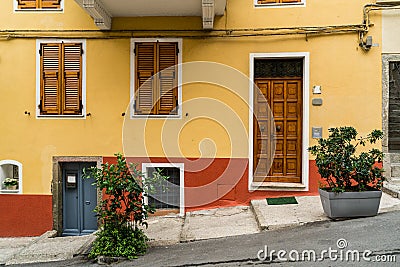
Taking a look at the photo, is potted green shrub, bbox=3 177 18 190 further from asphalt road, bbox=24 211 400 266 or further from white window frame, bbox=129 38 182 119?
asphalt road, bbox=24 211 400 266

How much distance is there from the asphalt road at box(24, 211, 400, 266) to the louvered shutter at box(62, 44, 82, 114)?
3420mm

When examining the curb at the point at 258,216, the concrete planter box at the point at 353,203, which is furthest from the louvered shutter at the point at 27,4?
the concrete planter box at the point at 353,203

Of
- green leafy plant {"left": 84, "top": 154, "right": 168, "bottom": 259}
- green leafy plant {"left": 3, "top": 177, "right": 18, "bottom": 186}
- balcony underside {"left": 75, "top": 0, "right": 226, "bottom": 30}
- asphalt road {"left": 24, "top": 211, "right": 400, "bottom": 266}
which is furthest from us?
green leafy plant {"left": 3, "top": 177, "right": 18, "bottom": 186}

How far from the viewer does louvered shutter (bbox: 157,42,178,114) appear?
26.1 ft

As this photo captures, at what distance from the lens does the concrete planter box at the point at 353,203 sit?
5.84 meters

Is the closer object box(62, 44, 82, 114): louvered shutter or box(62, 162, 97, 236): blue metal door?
box(62, 44, 82, 114): louvered shutter

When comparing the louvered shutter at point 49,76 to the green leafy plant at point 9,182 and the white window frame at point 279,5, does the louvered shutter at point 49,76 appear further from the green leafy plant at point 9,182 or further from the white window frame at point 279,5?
the white window frame at point 279,5

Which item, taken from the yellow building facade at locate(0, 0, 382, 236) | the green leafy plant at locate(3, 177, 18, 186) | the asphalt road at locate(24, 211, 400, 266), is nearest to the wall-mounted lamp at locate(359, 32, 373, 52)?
the yellow building facade at locate(0, 0, 382, 236)

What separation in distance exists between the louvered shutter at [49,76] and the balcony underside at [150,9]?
1.17m

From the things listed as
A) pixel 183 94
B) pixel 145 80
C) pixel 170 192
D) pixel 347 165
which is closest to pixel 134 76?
pixel 145 80

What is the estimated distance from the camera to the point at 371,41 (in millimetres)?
7508

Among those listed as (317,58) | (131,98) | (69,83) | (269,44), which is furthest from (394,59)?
(69,83)

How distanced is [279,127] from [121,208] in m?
3.76

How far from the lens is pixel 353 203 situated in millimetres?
5875
